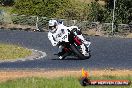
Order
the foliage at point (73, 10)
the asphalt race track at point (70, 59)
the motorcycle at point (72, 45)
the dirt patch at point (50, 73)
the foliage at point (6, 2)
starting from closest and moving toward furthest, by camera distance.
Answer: the dirt patch at point (50, 73)
the asphalt race track at point (70, 59)
the motorcycle at point (72, 45)
the foliage at point (73, 10)
the foliage at point (6, 2)

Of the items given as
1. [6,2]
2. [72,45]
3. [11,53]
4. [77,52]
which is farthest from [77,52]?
[6,2]

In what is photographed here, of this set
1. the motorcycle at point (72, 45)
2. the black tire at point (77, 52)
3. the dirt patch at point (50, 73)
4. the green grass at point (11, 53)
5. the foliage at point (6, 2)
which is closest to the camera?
the dirt patch at point (50, 73)

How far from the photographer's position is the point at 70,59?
84.4 feet

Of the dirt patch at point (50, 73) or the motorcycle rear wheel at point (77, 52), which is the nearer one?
the dirt patch at point (50, 73)

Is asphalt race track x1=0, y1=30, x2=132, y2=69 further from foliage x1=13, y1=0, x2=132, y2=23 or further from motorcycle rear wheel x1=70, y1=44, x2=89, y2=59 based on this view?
foliage x1=13, y1=0, x2=132, y2=23

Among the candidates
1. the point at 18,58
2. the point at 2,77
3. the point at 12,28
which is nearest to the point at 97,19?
the point at 12,28

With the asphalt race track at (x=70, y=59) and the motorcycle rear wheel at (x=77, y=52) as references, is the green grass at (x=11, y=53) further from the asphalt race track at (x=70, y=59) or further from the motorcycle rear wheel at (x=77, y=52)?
the motorcycle rear wheel at (x=77, y=52)

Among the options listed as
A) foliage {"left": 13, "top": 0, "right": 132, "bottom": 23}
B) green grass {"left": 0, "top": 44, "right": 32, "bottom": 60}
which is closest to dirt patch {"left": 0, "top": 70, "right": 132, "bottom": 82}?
green grass {"left": 0, "top": 44, "right": 32, "bottom": 60}

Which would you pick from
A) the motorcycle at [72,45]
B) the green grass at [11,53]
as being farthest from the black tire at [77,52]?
the green grass at [11,53]

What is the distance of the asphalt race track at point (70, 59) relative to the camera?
72.7 ft

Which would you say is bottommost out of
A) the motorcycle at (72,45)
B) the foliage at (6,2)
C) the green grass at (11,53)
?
the foliage at (6,2)

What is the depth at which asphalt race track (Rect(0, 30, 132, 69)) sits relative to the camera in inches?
873

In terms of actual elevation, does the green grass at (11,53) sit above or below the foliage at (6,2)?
above

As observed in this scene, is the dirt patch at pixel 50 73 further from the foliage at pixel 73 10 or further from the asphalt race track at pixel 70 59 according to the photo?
the foliage at pixel 73 10
